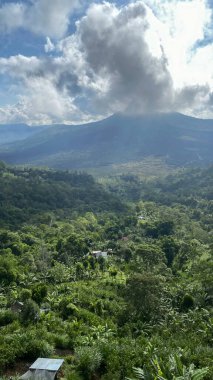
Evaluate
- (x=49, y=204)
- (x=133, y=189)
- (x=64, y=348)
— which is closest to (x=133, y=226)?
(x=49, y=204)

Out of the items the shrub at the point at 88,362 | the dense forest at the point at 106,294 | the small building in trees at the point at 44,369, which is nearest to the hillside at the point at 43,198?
the dense forest at the point at 106,294

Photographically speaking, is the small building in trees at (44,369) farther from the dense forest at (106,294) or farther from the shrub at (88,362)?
the shrub at (88,362)

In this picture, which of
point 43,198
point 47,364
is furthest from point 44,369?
point 43,198

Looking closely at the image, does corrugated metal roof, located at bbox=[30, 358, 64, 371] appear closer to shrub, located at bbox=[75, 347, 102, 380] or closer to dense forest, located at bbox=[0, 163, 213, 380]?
dense forest, located at bbox=[0, 163, 213, 380]

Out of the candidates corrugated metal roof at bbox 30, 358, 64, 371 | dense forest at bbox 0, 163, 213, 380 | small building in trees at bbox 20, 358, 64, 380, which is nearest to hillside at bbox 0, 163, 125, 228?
dense forest at bbox 0, 163, 213, 380

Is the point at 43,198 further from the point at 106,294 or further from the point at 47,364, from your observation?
the point at 47,364

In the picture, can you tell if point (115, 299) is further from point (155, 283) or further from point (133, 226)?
point (133, 226)
